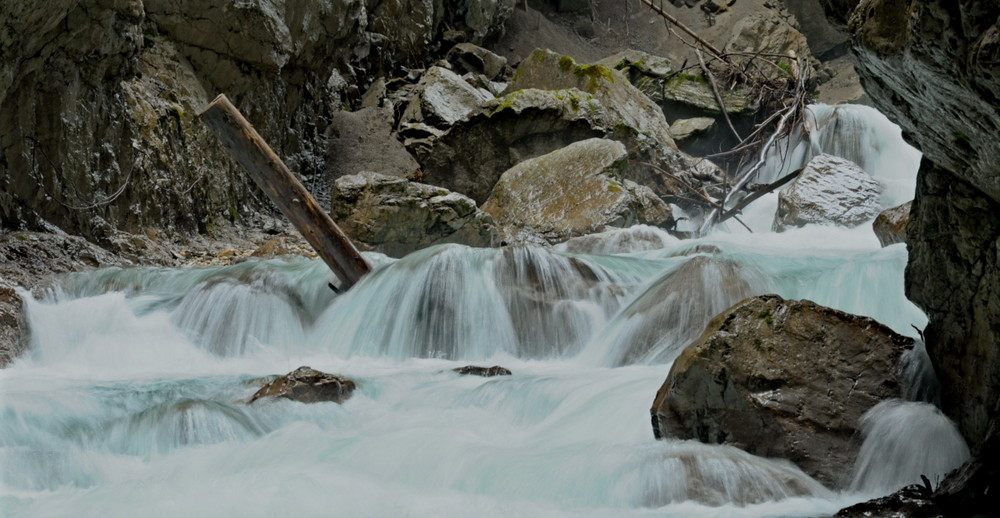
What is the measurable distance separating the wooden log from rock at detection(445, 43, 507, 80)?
10640mm

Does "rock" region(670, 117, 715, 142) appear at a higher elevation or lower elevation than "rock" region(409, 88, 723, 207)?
higher

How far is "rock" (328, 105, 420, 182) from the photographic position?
12.4 metres

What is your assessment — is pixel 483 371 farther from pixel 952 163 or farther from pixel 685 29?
pixel 685 29

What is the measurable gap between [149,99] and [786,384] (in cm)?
719

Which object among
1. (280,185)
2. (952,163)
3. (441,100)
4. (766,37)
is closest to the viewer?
(952,163)

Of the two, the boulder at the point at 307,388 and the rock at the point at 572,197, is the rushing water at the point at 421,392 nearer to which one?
the boulder at the point at 307,388

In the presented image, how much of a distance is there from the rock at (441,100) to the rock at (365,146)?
0.62 m

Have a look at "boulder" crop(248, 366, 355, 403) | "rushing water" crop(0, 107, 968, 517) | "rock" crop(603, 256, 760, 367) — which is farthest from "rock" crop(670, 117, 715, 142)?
"boulder" crop(248, 366, 355, 403)

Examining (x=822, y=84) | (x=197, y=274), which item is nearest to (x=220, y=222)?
(x=197, y=274)

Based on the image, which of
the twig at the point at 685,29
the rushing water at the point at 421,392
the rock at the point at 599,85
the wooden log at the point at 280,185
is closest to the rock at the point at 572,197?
the rushing water at the point at 421,392

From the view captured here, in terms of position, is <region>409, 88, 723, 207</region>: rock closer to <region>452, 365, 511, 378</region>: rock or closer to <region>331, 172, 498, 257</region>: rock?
<region>331, 172, 498, 257</region>: rock

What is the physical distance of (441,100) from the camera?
1245 centimetres

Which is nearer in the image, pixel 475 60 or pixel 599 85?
pixel 599 85

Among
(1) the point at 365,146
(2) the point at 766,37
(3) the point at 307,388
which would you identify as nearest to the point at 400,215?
(3) the point at 307,388
